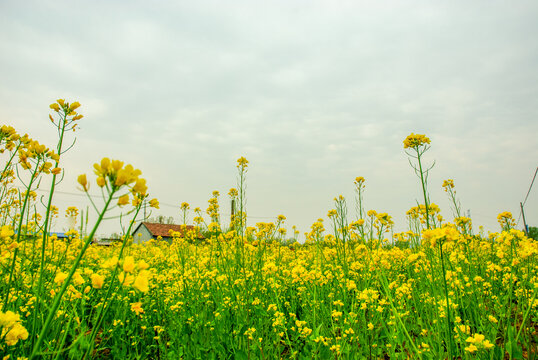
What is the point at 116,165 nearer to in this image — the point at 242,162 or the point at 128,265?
the point at 128,265

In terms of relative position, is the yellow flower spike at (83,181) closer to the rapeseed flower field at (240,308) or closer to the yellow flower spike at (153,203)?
the rapeseed flower field at (240,308)

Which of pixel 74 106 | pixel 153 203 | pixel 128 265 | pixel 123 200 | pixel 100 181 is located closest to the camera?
pixel 100 181

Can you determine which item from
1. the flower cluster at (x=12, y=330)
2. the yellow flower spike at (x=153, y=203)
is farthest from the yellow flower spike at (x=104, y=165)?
the yellow flower spike at (x=153, y=203)

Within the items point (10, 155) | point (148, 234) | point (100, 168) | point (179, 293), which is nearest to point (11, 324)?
point (100, 168)

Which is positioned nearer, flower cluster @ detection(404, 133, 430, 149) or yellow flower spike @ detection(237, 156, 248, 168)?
flower cluster @ detection(404, 133, 430, 149)

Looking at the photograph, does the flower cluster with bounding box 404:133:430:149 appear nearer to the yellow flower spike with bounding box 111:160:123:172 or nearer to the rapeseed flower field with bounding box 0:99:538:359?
the rapeseed flower field with bounding box 0:99:538:359

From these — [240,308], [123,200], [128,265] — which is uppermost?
[123,200]

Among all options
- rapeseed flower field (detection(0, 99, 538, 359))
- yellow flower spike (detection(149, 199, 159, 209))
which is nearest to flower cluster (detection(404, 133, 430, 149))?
rapeseed flower field (detection(0, 99, 538, 359))

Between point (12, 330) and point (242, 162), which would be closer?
point (12, 330)

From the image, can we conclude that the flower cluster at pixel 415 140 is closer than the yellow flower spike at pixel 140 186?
No

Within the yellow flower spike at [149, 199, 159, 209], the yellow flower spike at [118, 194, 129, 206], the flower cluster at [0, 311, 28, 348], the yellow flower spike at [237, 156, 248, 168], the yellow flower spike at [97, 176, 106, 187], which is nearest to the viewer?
the yellow flower spike at [97, 176, 106, 187]

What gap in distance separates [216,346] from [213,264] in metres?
2.13

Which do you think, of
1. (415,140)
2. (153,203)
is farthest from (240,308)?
(415,140)

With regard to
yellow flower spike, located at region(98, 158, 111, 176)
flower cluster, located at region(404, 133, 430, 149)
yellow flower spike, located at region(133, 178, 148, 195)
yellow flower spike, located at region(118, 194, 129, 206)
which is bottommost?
yellow flower spike, located at region(118, 194, 129, 206)
